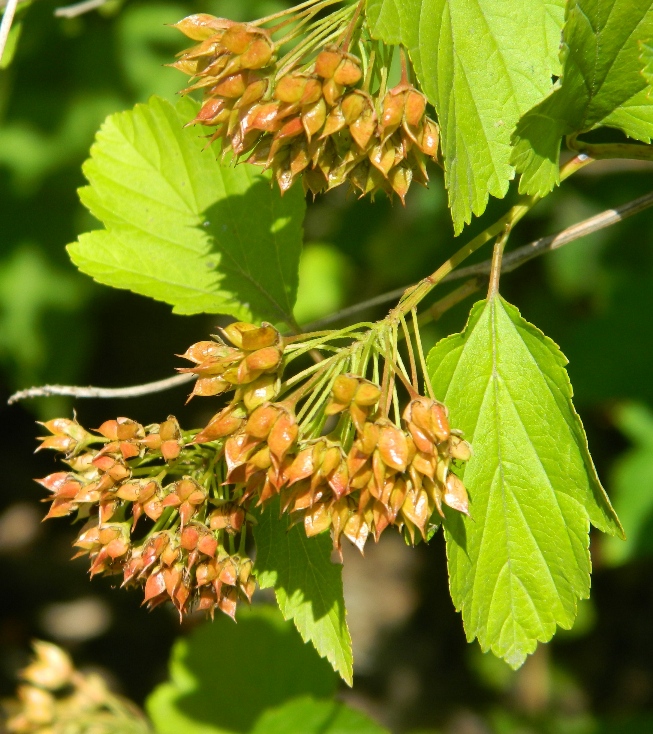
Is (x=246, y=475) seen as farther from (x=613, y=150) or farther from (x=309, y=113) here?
(x=613, y=150)

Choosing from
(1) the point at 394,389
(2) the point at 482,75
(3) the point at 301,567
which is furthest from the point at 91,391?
(2) the point at 482,75

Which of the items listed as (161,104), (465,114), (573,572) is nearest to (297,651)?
(573,572)

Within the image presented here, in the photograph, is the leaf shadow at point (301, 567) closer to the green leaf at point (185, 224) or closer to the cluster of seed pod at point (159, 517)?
the cluster of seed pod at point (159, 517)

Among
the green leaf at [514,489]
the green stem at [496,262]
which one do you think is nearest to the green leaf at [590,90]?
the green stem at [496,262]

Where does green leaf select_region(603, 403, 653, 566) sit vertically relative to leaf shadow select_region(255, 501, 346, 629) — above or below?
below

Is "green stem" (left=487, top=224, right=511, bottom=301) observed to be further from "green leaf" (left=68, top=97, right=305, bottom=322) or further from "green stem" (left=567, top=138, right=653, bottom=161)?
"green leaf" (left=68, top=97, right=305, bottom=322)

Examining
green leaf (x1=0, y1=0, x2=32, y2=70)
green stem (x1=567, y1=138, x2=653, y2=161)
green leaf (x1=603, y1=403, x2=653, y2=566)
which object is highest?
green leaf (x1=0, y1=0, x2=32, y2=70)

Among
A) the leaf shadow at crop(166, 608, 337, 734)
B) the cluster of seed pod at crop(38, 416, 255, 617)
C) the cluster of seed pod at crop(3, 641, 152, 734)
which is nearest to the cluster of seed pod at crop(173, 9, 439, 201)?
the cluster of seed pod at crop(38, 416, 255, 617)
